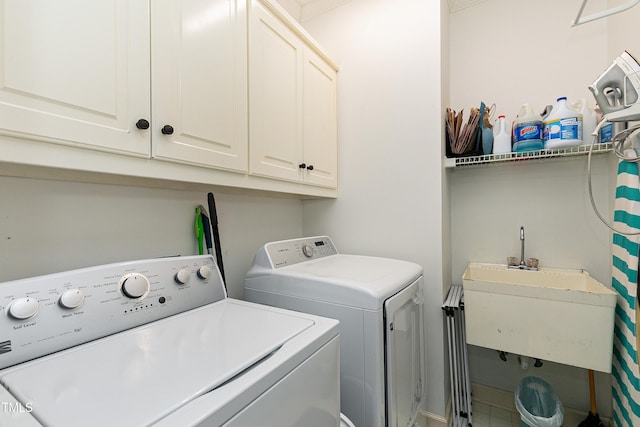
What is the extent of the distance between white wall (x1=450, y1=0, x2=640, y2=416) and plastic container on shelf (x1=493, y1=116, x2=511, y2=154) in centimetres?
27

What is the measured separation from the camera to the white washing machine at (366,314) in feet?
3.47

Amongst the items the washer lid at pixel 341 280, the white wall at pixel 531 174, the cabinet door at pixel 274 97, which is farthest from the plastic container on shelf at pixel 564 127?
the cabinet door at pixel 274 97

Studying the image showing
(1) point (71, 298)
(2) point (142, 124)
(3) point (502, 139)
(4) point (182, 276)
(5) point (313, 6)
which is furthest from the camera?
(5) point (313, 6)

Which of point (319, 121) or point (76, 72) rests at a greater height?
point (319, 121)

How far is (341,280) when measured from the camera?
1.16 meters

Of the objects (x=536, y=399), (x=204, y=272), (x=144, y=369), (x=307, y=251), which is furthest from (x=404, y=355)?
(x=536, y=399)

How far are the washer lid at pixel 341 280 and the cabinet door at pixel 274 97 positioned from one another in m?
0.49

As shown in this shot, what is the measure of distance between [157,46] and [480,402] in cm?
265

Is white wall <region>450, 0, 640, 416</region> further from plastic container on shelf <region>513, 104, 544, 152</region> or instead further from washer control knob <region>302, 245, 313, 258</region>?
washer control knob <region>302, 245, 313, 258</region>

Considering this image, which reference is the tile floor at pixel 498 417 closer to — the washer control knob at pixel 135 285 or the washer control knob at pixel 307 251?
the washer control knob at pixel 307 251

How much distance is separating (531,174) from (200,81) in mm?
1956

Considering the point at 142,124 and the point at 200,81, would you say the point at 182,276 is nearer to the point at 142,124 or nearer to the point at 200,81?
the point at 142,124

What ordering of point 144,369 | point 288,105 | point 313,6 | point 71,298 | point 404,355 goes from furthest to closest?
point 313,6 → point 288,105 → point 404,355 → point 71,298 → point 144,369

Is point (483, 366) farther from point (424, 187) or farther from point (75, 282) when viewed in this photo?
point (75, 282)
